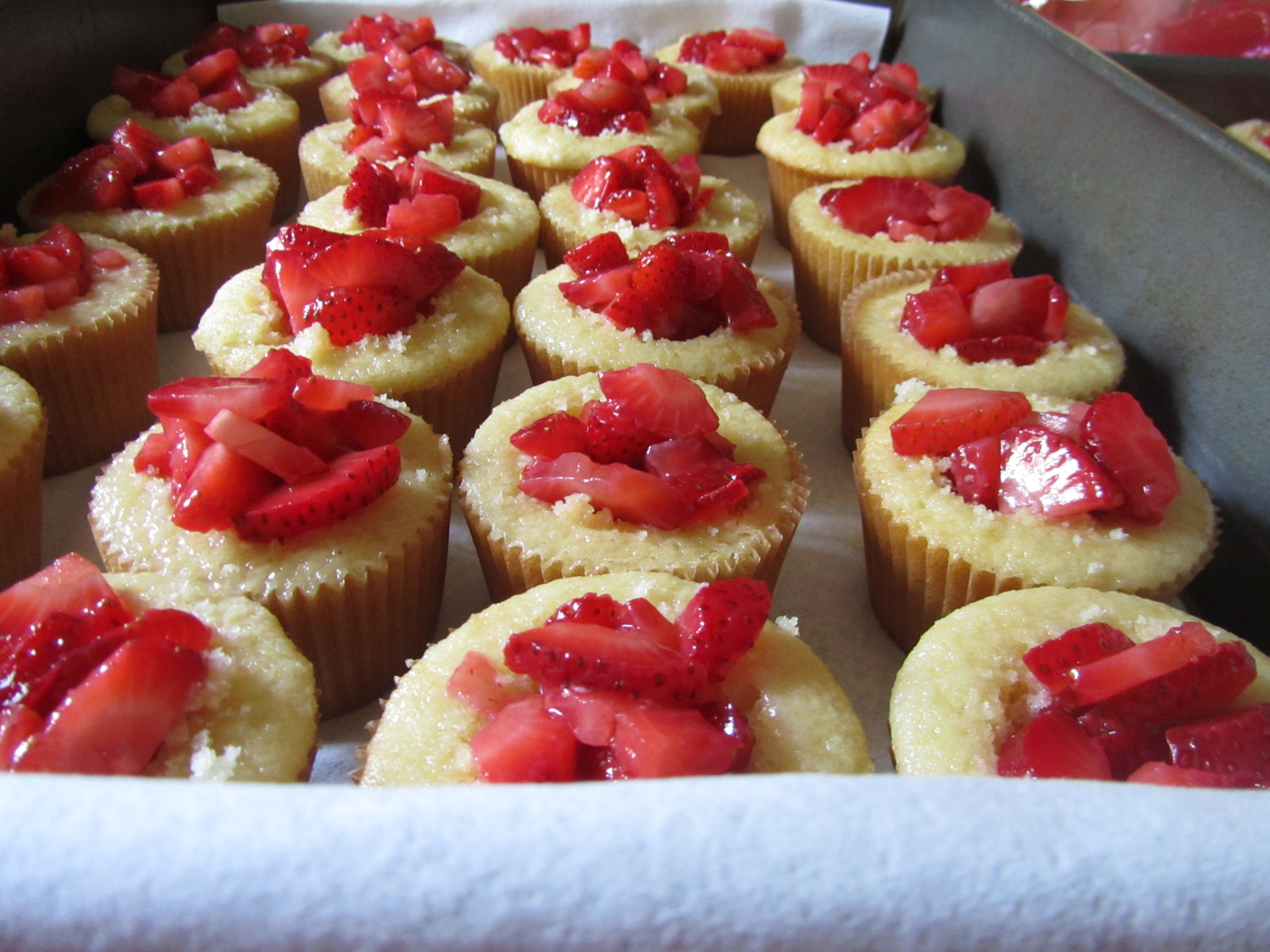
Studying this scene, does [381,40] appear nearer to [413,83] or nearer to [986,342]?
[413,83]

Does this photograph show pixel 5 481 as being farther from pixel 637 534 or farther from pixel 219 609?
pixel 637 534

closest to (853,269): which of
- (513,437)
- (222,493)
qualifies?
(513,437)

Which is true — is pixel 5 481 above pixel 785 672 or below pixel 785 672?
below

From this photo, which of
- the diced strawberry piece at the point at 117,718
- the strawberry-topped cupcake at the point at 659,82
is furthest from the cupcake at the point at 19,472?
the strawberry-topped cupcake at the point at 659,82

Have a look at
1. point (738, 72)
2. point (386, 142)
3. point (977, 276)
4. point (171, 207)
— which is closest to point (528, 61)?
point (738, 72)

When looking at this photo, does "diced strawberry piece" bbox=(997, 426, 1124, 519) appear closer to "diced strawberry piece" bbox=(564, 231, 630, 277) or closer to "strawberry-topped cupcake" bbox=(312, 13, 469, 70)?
"diced strawberry piece" bbox=(564, 231, 630, 277)

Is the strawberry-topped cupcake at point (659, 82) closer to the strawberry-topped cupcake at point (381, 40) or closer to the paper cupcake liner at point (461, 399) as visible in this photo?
the strawberry-topped cupcake at point (381, 40)
